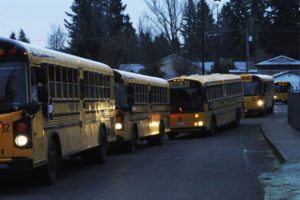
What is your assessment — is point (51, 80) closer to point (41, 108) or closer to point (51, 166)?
point (41, 108)

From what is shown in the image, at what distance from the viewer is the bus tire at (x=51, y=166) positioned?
477 inches

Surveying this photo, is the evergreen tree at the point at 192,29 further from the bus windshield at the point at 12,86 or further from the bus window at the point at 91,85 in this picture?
the bus windshield at the point at 12,86

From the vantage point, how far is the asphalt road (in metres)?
10.9

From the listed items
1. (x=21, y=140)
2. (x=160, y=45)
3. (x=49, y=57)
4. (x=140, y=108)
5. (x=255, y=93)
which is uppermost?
(x=160, y=45)

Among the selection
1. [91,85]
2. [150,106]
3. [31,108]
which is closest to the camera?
[31,108]

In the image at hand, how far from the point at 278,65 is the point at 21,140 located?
97.0 m

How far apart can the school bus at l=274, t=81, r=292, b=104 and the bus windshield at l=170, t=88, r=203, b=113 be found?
46.8 m

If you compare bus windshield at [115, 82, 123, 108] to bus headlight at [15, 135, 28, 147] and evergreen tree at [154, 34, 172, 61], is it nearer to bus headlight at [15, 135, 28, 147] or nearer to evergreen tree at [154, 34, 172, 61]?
bus headlight at [15, 135, 28, 147]

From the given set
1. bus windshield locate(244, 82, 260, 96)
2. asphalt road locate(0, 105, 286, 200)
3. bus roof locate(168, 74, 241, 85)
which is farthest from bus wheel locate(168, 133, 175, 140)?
bus windshield locate(244, 82, 260, 96)

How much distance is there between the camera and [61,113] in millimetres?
13164

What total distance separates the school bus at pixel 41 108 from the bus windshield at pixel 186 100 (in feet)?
45.6

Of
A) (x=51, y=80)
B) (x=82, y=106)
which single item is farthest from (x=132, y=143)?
(x=51, y=80)

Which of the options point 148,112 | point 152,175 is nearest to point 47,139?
point 152,175

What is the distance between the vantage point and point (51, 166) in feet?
40.4
